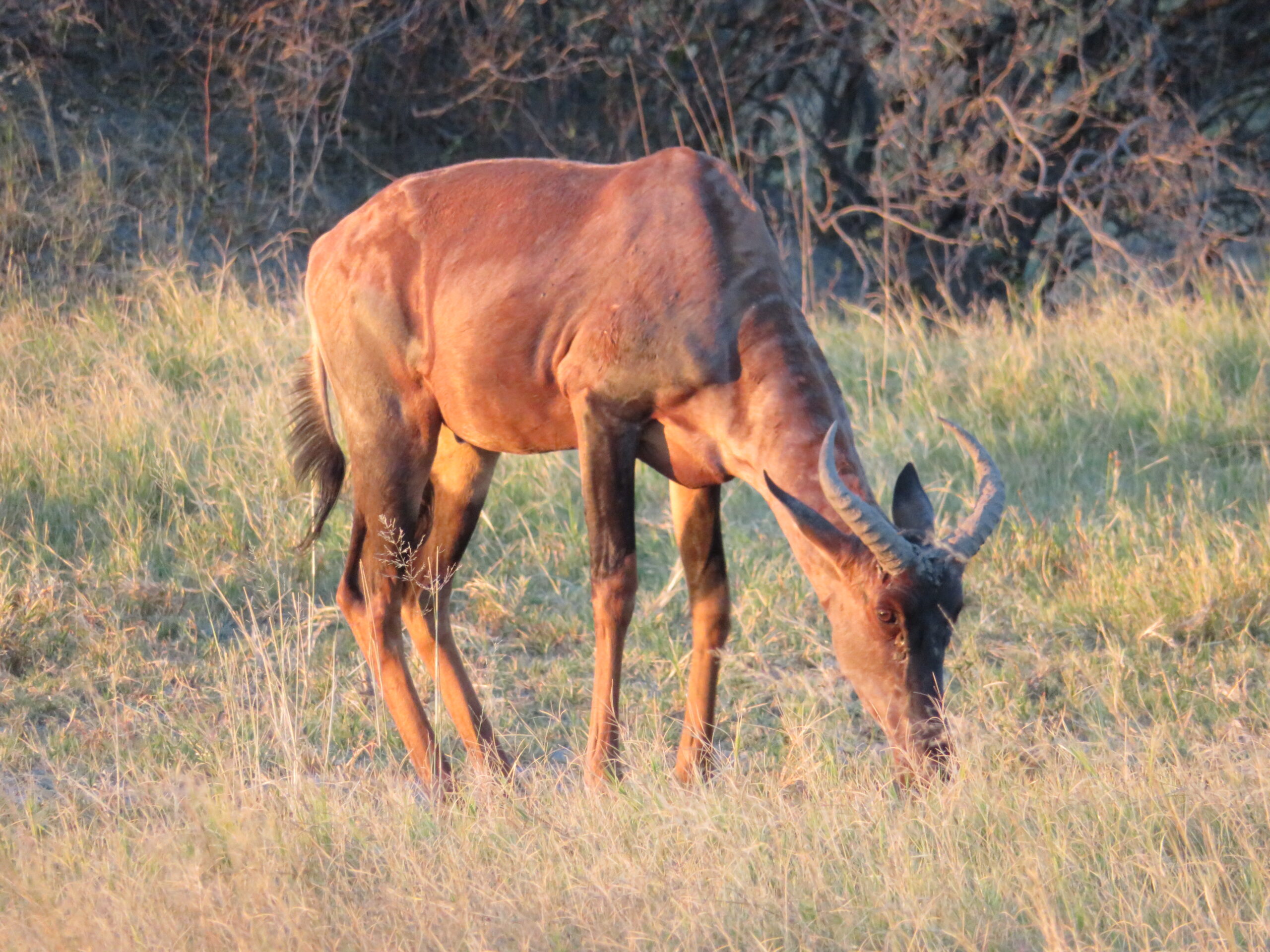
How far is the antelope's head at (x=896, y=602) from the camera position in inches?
158

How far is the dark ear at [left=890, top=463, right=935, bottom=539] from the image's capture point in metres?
4.38

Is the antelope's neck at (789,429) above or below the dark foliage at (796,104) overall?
below

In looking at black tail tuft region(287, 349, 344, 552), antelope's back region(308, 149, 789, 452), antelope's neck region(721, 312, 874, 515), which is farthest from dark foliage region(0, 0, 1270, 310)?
antelope's neck region(721, 312, 874, 515)

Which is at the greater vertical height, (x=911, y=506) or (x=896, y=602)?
(x=911, y=506)

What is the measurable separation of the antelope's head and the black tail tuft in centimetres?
198

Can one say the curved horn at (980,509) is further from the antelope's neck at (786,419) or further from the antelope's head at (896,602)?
the antelope's neck at (786,419)

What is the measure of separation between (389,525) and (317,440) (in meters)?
0.68

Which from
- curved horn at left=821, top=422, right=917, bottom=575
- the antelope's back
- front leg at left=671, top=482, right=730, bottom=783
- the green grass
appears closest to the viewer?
the green grass

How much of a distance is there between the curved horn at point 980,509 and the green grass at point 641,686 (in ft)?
1.97

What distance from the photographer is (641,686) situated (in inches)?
218

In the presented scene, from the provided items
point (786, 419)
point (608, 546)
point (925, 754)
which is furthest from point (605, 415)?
point (925, 754)

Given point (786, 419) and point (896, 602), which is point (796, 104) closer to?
point (786, 419)

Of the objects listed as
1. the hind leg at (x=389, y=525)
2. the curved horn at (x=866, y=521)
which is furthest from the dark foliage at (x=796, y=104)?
the curved horn at (x=866, y=521)

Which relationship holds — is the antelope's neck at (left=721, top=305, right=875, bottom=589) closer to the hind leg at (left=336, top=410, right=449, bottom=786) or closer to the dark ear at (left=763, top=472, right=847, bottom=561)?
the dark ear at (left=763, top=472, right=847, bottom=561)
